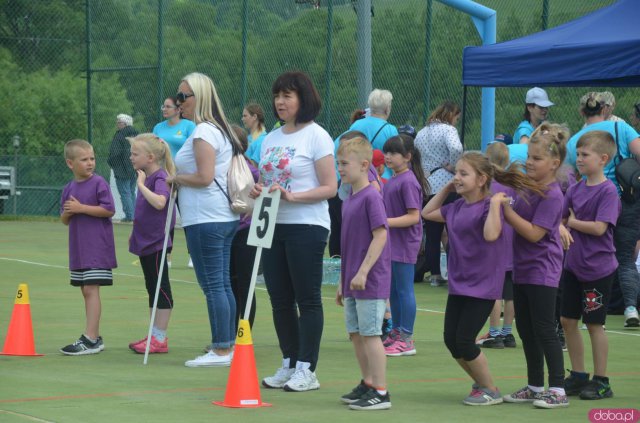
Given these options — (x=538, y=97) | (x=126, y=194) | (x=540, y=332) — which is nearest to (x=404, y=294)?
(x=540, y=332)

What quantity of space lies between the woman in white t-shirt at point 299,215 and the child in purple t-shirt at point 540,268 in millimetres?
1174

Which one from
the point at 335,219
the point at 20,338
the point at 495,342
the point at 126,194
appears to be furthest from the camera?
the point at 126,194

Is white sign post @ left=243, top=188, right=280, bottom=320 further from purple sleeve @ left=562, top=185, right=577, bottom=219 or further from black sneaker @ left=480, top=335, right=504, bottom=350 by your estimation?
black sneaker @ left=480, top=335, right=504, bottom=350

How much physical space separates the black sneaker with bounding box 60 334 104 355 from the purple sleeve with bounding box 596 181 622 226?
3775 millimetres

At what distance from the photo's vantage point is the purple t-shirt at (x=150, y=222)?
9.30m

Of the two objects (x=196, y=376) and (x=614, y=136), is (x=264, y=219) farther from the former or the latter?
(x=614, y=136)

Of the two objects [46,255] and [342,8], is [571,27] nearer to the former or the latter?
[46,255]

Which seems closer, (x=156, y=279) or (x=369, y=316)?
(x=369, y=316)

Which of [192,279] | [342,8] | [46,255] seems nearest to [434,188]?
[192,279]

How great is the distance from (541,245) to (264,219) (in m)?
1.63

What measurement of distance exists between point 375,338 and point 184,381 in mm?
1515

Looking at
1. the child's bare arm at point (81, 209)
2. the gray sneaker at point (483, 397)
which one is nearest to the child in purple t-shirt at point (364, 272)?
the gray sneaker at point (483, 397)

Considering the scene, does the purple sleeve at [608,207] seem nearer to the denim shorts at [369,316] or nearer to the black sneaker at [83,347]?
the denim shorts at [369,316]

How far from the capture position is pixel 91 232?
933 cm
